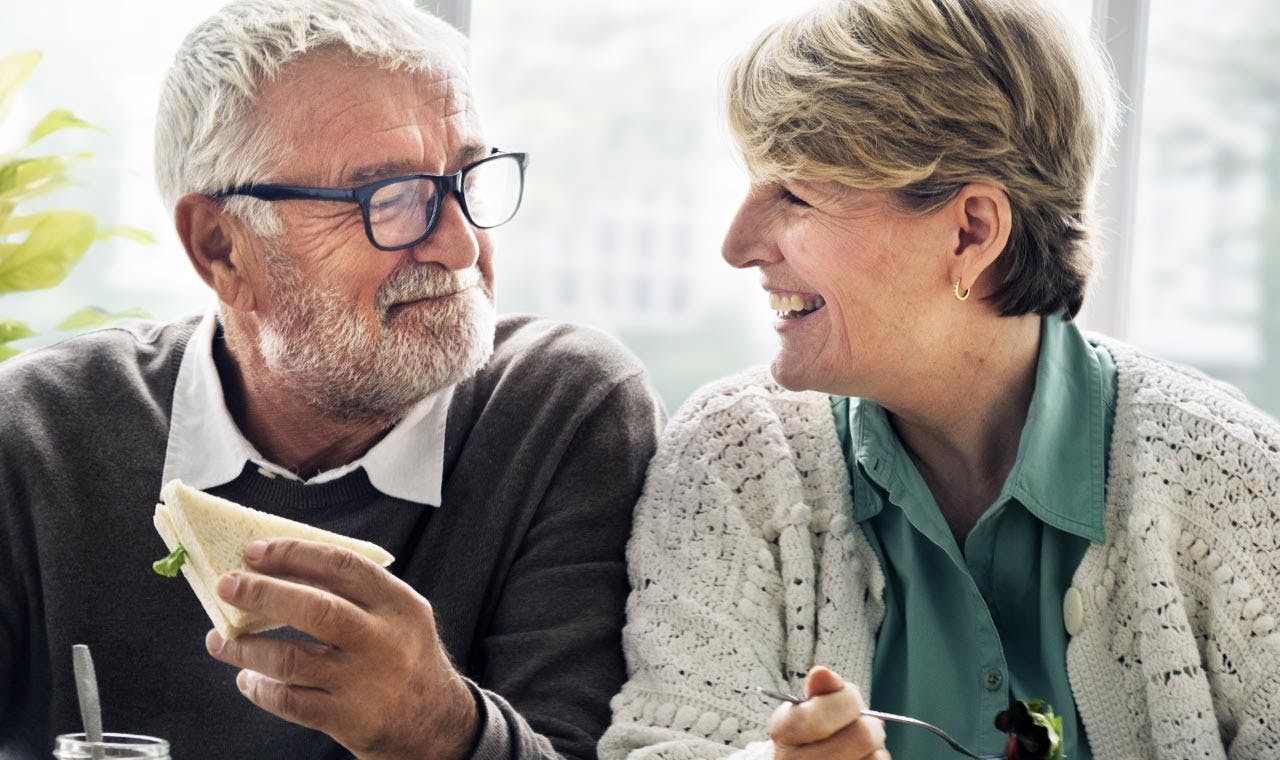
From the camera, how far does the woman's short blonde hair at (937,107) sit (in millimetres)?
1640

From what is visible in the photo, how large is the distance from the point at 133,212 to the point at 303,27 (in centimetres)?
91

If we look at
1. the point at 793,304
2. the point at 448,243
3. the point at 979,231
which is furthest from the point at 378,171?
the point at 979,231

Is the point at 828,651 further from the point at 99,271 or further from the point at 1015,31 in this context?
the point at 99,271

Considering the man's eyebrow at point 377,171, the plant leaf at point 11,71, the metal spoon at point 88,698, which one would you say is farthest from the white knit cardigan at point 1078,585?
the plant leaf at point 11,71

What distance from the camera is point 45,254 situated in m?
2.02

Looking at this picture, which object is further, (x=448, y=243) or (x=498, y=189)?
(x=498, y=189)

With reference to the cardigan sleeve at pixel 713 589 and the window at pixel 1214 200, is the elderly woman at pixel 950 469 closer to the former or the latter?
the cardigan sleeve at pixel 713 589

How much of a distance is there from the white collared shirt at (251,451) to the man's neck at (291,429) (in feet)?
0.12

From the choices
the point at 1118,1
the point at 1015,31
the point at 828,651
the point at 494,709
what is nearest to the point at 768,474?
the point at 828,651

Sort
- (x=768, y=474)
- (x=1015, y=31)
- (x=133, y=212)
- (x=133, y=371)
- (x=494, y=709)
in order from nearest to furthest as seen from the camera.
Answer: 1. (x=494, y=709)
2. (x=1015, y=31)
3. (x=768, y=474)
4. (x=133, y=371)
5. (x=133, y=212)

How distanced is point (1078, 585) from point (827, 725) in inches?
19.8

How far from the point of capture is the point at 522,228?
103 inches

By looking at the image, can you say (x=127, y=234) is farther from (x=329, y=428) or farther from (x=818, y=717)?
(x=818, y=717)

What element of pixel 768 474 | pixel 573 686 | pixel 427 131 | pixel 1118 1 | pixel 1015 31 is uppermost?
pixel 1118 1
